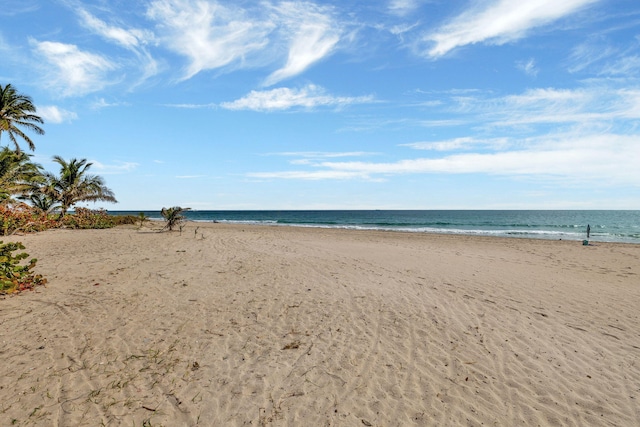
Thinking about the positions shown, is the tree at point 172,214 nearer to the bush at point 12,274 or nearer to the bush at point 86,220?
the bush at point 86,220

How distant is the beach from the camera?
4.06 meters

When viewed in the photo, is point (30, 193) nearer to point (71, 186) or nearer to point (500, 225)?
point (71, 186)

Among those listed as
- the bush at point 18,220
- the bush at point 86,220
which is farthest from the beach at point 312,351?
the bush at point 86,220

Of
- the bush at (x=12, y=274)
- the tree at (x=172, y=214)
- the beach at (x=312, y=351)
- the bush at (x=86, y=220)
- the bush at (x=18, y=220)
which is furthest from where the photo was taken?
the bush at (x=86, y=220)

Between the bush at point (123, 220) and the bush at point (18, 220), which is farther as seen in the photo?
the bush at point (123, 220)

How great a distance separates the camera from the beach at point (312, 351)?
4.06 meters

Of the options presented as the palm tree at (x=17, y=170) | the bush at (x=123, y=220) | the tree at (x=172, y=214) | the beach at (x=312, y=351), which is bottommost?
the beach at (x=312, y=351)

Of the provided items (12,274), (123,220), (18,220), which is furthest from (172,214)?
(12,274)

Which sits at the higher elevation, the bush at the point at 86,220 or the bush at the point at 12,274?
the bush at the point at 86,220

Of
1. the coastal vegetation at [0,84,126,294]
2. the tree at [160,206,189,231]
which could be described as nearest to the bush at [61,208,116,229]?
the coastal vegetation at [0,84,126,294]

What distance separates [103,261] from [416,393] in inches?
473

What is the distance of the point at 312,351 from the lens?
5535mm

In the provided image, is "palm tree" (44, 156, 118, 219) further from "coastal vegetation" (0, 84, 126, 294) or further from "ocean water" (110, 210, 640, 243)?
"ocean water" (110, 210, 640, 243)

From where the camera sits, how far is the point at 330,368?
5.02 m
